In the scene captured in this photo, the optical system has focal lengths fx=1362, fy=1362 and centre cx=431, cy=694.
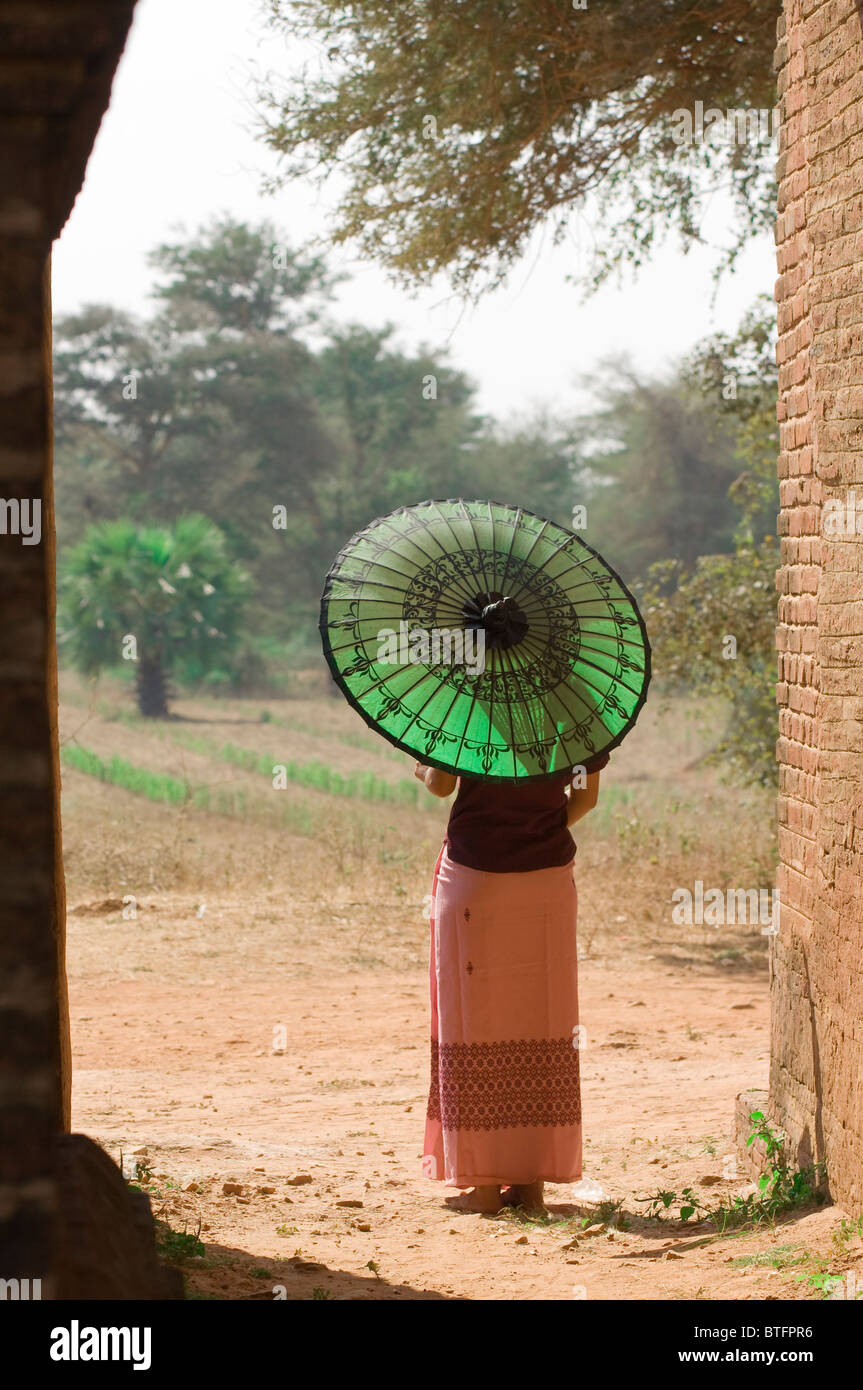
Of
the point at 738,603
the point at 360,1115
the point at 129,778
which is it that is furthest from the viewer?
the point at 129,778

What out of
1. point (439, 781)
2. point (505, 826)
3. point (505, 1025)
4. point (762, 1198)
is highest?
point (439, 781)

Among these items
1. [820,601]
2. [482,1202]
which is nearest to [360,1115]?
[482,1202]

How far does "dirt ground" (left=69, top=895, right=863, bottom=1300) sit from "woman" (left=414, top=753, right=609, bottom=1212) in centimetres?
26

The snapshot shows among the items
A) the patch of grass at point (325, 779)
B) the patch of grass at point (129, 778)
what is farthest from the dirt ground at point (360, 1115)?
the patch of grass at point (325, 779)

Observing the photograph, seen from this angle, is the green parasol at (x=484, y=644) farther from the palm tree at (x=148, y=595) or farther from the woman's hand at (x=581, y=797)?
the palm tree at (x=148, y=595)

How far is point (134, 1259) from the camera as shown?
2.80 metres

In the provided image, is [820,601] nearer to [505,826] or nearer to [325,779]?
[505,826]

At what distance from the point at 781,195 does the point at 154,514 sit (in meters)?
32.9

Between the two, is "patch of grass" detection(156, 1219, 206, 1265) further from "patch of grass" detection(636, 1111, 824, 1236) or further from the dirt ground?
"patch of grass" detection(636, 1111, 824, 1236)

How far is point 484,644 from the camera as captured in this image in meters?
4.27

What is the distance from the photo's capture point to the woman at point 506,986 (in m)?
4.36

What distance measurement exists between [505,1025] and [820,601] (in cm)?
169

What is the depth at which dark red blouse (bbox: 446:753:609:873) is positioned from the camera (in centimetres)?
434
